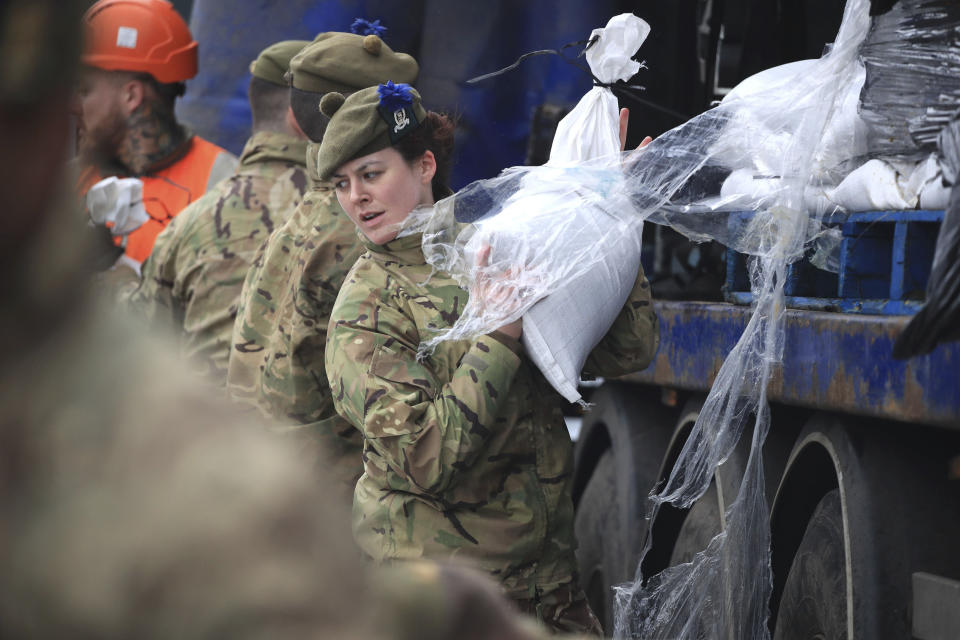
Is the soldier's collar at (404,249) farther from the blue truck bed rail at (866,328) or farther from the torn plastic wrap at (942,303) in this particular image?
the torn plastic wrap at (942,303)

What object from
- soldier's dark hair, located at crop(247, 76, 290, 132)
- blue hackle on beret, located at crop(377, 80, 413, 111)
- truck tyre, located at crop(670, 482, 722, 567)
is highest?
soldier's dark hair, located at crop(247, 76, 290, 132)

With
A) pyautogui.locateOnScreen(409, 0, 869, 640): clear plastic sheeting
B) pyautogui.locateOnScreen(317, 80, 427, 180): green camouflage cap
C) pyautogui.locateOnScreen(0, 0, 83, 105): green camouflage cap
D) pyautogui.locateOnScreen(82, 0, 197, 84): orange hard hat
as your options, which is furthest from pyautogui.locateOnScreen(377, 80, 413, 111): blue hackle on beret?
pyautogui.locateOnScreen(82, 0, 197, 84): orange hard hat

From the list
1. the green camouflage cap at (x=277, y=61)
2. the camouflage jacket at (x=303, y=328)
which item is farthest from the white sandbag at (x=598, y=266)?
the green camouflage cap at (x=277, y=61)

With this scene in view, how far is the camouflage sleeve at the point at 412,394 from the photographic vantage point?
8.42 ft

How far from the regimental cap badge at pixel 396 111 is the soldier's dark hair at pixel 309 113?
82cm

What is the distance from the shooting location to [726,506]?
3.35 m

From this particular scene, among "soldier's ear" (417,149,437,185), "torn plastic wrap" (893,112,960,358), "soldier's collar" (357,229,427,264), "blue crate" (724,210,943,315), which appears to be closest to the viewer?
"torn plastic wrap" (893,112,960,358)

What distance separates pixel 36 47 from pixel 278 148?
3.84 metres

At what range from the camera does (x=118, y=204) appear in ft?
16.8

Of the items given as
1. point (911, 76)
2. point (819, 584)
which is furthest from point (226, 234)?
point (911, 76)

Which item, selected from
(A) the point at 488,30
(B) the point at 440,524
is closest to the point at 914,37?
(B) the point at 440,524

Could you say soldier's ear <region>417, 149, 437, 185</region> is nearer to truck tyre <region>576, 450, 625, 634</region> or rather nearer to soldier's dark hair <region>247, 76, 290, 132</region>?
soldier's dark hair <region>247, 76, 290, 132</region>

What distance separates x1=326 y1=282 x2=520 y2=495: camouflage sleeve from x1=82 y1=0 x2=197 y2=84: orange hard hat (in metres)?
3.18

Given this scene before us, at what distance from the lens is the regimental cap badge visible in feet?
9.55
